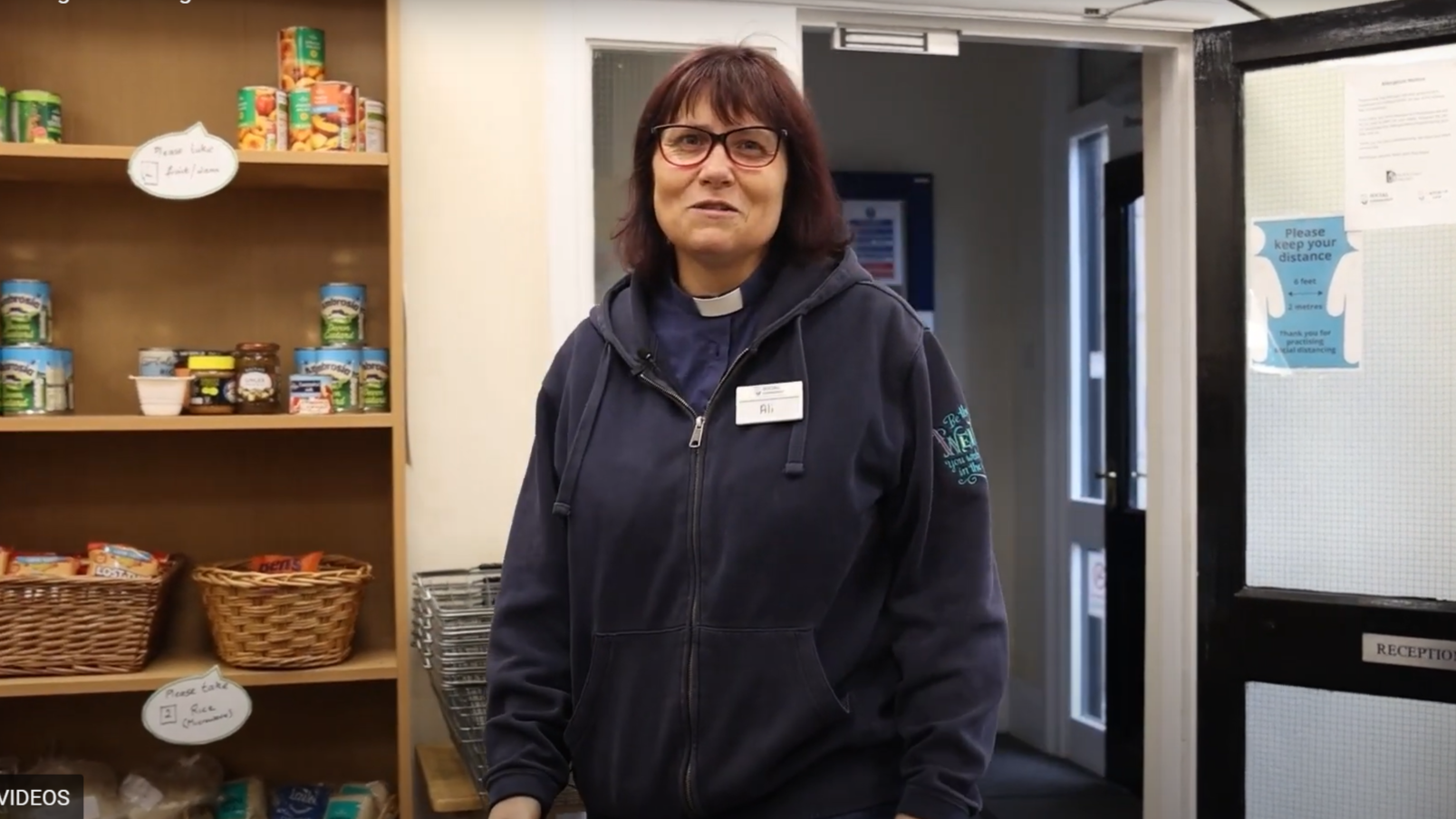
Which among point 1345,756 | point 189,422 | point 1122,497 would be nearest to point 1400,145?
point 1345,756

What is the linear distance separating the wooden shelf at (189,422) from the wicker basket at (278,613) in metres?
0.23

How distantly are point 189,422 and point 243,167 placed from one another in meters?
0.41

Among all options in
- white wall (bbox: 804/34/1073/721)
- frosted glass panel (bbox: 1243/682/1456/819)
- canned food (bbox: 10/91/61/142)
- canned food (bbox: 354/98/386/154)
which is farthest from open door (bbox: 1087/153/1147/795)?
canned food (bbox: 10/91/61/142)

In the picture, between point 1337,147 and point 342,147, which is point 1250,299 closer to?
point 1337,147

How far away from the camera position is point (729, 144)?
132 cm

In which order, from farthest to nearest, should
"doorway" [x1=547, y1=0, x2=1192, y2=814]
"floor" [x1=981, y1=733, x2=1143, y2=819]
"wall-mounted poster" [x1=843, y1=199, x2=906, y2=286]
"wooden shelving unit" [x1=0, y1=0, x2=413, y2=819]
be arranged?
"wall-mounted poster" [x1=843, y1=199, x2=906, y2=286] < "floor" [x1=981, y1=733, x2=1143, y2=819] < "doorway" [x1=547, y1=0, x2=1192, y2=814] < "wooden shelving unit" [x1=0, y1=0, x2=413, y2=819]

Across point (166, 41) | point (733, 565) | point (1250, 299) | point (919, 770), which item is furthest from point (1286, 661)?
point (166, 41)

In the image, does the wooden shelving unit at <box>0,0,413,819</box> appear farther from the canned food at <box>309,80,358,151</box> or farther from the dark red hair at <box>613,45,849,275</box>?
the dark red hair at <box>613,45,849,275</box>

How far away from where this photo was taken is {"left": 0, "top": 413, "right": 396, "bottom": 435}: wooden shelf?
76.5 inches

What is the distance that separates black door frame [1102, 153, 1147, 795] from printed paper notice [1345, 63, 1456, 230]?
1.32 meters

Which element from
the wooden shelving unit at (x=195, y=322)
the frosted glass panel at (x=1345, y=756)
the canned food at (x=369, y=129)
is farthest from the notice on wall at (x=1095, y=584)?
the canned food at (x=369, y=129)

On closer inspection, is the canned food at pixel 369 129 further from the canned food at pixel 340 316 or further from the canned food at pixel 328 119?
the canned food at pixel 340 316

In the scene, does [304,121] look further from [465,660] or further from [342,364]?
[465,660]

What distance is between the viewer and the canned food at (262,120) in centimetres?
203
